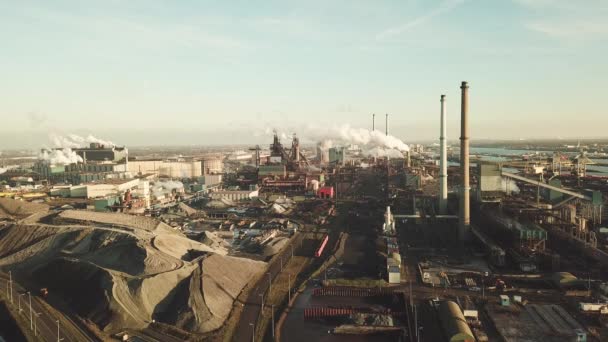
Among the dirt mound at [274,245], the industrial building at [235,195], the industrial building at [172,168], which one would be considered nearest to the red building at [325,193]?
the industrial building at [235,195]

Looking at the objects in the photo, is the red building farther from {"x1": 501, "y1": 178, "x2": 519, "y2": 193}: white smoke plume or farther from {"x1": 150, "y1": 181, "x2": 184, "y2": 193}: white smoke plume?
{"x1": 501, "y1": 178, "x2": 519, "y2": 193}: white smoke plume

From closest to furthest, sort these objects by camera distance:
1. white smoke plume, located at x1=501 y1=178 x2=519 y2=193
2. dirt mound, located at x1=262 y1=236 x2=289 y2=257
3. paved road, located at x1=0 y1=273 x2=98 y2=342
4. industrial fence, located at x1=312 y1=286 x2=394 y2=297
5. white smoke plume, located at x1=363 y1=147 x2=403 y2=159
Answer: paved road, located at x1=0 y1=273 x2=98 y2=342 < industrial fence, located at x1=312 y1=286 x2=394 y2=297 < dirt mound, located at x1=262 y1=236 x2=289 y2=257 < white smoke plume, located at x1=501 y1=178 x2=519 y2=193 < white smoke plume, located at x1=363 y1=147 x2=403 y2=159

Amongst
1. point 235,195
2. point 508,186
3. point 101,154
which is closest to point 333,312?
point 508,186

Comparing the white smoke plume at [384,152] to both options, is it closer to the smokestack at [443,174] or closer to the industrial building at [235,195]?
the industrial building at [235,195]

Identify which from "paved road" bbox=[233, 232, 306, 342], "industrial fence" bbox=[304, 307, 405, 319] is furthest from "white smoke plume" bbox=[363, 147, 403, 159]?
"industrial fence" bbox=[304, 307, 405, 319]

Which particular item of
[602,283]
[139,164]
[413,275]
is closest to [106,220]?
[413,275]
